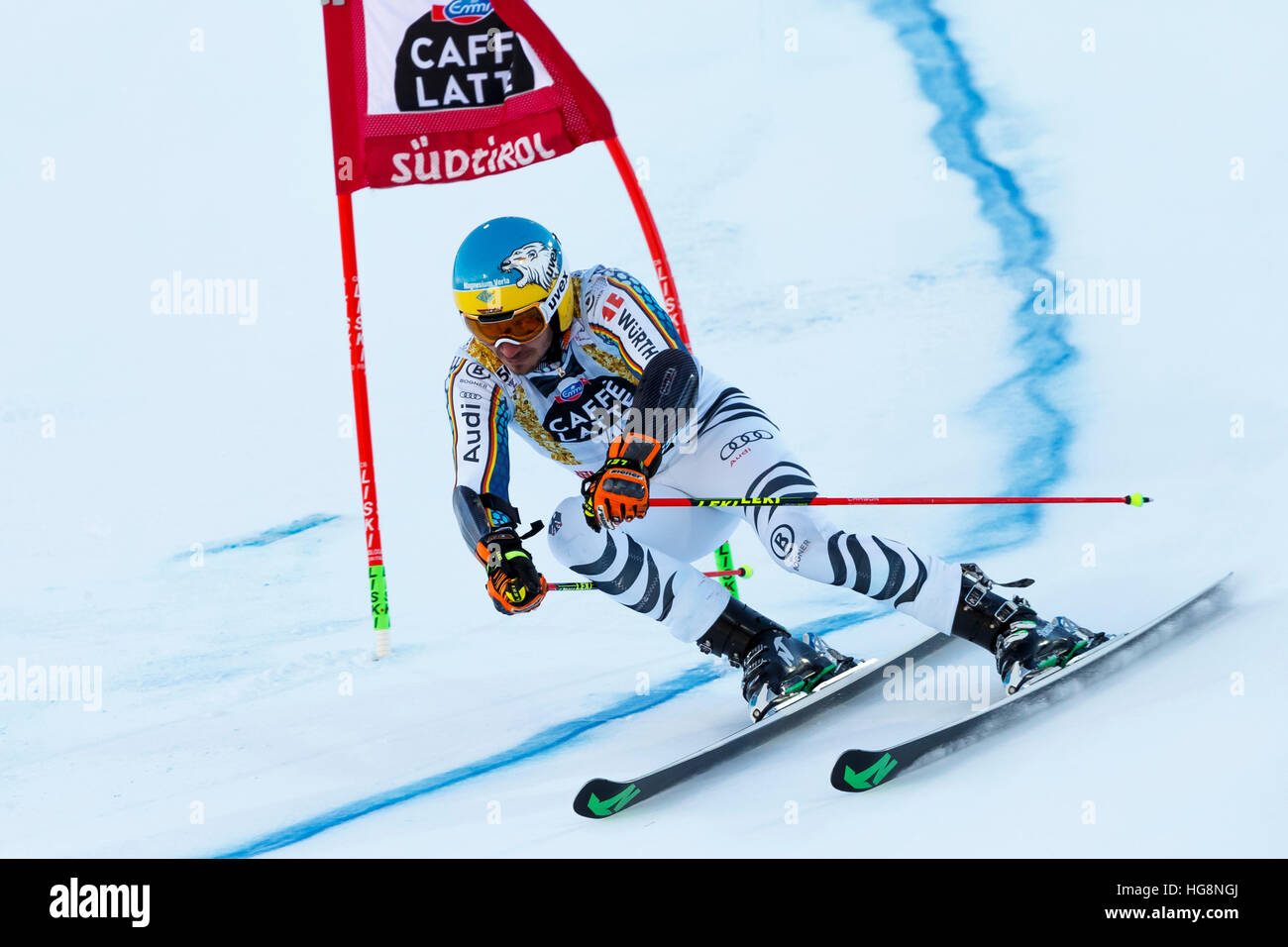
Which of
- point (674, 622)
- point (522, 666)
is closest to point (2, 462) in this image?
point (522, 666)

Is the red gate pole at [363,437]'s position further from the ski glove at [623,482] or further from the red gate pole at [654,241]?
the ski glove at [623,482]

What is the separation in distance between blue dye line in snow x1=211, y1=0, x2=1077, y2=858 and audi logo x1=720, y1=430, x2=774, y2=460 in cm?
104

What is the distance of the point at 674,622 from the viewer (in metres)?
4.19

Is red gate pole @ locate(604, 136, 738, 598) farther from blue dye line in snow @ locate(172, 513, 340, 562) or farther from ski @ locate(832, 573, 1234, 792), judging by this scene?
blue dye line in snow @ locate(172, 513, 340, 562)

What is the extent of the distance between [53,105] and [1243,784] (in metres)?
12.1

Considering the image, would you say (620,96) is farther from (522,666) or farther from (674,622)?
(674,622)

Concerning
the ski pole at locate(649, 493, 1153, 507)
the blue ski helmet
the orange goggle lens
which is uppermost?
the blue ski helmet

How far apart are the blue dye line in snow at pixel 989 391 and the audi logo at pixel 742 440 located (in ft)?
3.42

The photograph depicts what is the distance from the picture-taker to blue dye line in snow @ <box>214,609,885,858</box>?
3.91 m

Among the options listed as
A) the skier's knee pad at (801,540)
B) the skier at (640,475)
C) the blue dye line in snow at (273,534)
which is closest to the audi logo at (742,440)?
the skier at (640,475)

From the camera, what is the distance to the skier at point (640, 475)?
3859 mm

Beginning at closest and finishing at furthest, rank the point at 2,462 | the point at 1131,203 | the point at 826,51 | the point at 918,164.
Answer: the point at 2,462, the point at 1131,203, the point at 918,164, the point at 826,51

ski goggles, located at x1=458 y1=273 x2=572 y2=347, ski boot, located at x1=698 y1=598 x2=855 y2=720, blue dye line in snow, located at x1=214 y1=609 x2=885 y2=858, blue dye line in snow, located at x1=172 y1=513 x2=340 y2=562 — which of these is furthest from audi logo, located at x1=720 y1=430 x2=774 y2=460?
blue dye line in snow, located at x1=172 y1=513 x2=340 y2=562

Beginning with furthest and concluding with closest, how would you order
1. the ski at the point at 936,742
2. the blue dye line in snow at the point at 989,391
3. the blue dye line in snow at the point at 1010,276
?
1. the blue dye line in snow at the point at 1010,276
2. the blue dye line in snow at the point at 989,391
3. the ski at the point at 936,742
